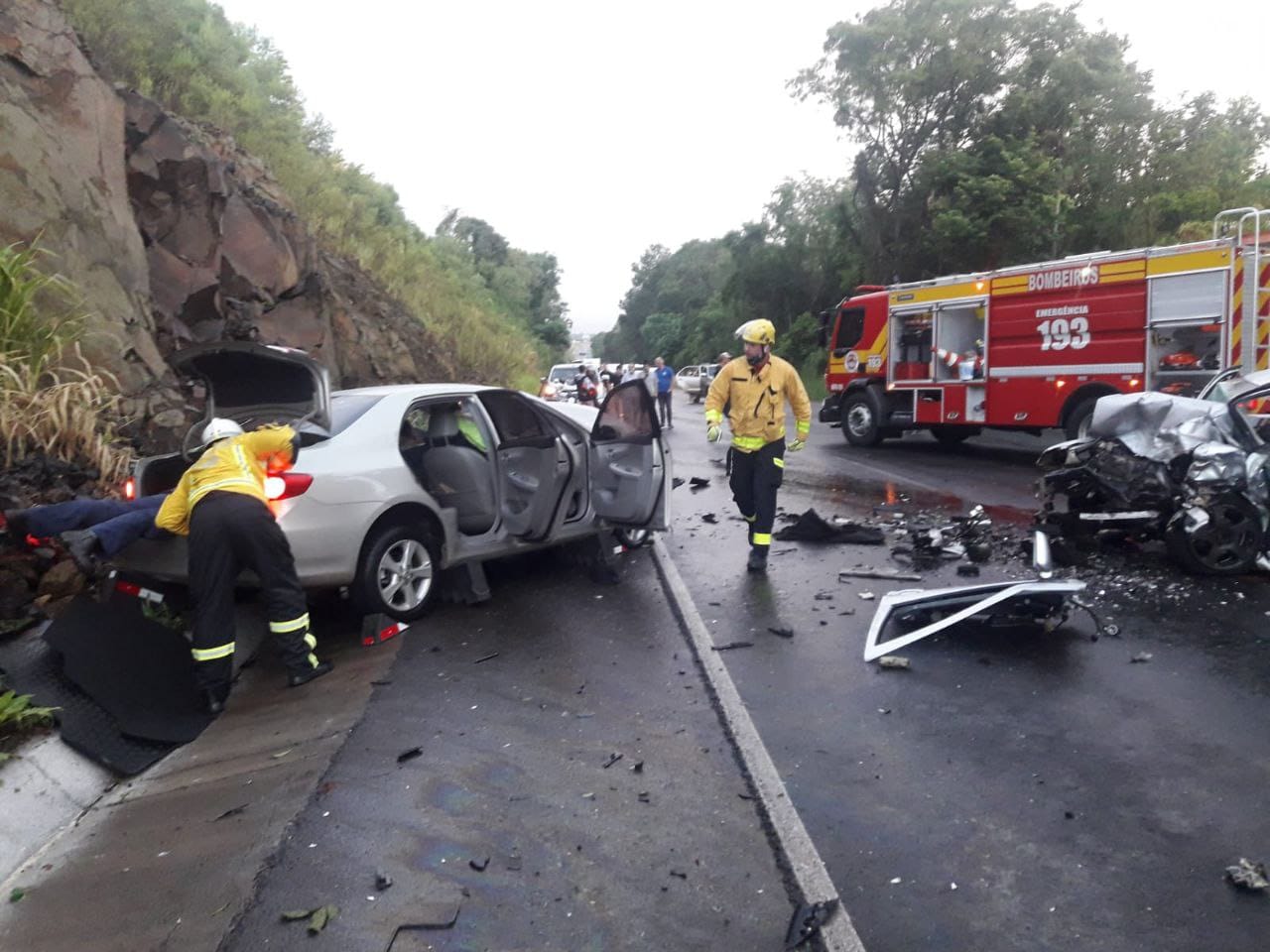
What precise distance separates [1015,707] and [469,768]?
256 cm

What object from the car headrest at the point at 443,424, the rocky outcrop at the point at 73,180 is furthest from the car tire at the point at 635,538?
the rocky outcrop at the point at 73,180

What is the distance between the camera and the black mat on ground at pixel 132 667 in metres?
5.04

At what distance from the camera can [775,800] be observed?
4.00m

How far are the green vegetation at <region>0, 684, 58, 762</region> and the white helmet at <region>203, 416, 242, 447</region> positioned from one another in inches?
60.6

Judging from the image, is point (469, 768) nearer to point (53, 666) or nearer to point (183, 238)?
point (53, 666)

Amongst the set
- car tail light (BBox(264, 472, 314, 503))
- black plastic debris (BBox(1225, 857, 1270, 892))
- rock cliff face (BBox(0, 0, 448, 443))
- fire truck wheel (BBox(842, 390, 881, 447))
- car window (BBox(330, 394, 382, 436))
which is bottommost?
black plastic debris (BBox(1225, 857, 1270, 892))

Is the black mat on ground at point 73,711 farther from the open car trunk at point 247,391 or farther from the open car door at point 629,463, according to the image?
the open car door at point 629,463

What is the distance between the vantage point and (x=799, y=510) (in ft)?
35.8

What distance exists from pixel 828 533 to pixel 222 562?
544cm

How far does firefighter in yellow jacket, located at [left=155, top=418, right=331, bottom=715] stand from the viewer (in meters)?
5.29

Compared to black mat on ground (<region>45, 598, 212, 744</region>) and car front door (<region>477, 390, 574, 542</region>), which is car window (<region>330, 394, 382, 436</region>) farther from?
black mat on ground (<region>45, 598, 212, 744</region>)

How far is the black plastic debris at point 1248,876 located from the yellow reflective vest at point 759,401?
4940mm

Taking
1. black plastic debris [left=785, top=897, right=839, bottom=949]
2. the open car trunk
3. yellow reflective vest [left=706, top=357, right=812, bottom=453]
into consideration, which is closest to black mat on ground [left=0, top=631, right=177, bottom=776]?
the open car trunk

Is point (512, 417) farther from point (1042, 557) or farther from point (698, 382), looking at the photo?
point (698, 382)
